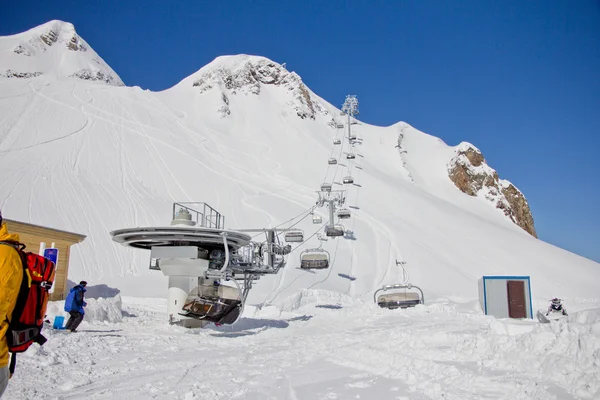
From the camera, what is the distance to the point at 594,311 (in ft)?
25.8

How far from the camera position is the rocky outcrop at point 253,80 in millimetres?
76375

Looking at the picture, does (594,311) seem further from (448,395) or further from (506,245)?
(506,245)

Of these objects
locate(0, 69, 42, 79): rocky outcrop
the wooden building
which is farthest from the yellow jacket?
locate(0, 69, 42, 79): rocky outcrop

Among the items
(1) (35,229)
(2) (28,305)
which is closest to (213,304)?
(1) (35,229)

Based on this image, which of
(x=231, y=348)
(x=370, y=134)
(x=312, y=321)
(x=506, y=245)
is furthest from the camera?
(x=370, y=134)

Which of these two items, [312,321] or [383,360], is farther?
[312,321]

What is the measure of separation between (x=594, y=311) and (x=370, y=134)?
242 ft

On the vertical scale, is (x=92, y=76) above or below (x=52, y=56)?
below

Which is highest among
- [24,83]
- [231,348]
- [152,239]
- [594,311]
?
[24,83]

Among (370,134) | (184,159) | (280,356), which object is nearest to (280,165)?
(184,159)

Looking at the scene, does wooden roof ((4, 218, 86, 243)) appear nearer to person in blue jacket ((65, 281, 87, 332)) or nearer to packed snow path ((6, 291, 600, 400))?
person in blue jacket ((65, 281, 87, 332))

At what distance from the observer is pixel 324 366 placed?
30.4ft

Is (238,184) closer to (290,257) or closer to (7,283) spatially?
(290,257)

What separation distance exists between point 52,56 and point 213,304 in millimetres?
85808
